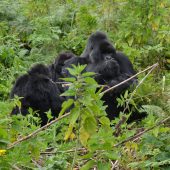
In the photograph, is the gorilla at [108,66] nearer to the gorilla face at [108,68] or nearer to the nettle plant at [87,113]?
the gorilla face at [108,68]

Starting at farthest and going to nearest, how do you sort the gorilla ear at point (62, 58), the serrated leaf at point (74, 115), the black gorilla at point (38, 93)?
the gorilla ear at point (62, 58), the black gorilla at point (38, 93), the serrated leaf at point (74, 115)

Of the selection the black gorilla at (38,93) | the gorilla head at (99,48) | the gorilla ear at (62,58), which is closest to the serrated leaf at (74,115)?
the black gorilla at (38,93)

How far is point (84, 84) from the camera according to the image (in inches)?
114

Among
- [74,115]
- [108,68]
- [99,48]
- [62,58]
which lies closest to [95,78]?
[108,68]

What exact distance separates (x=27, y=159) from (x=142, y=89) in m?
2.42

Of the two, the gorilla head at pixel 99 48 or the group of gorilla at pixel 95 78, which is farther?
the gorilla head at pixel 99 48

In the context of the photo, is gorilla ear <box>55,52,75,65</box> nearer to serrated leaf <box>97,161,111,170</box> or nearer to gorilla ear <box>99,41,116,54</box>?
gorilla ear <box>99,41,116,54</box>

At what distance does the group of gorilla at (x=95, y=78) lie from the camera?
5273mm

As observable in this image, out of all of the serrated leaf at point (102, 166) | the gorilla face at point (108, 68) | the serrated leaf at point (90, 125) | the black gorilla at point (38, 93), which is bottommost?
the black gorilla at point (38, 93)

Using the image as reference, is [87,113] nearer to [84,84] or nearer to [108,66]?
[84,84]

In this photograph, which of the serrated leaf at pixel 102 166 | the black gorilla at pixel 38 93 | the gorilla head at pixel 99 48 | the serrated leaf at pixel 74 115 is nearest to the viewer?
the serrated leaf at pixel 74 115

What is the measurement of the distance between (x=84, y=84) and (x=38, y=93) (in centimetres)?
243

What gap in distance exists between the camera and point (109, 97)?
539 centimetres

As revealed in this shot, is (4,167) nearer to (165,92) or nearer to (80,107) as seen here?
(80,107)
